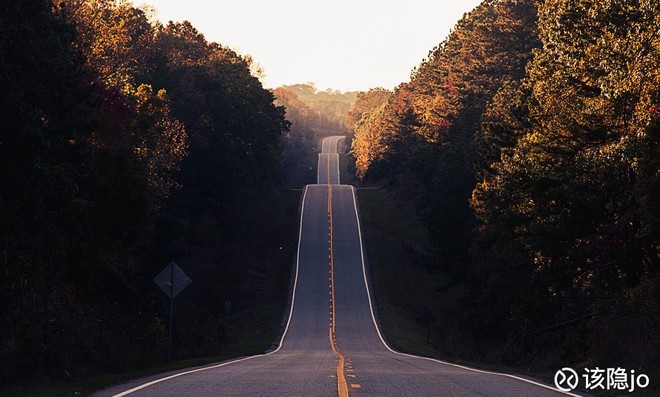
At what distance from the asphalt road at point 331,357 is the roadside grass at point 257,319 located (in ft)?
3.00

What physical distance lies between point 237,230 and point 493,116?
3542 centimetres

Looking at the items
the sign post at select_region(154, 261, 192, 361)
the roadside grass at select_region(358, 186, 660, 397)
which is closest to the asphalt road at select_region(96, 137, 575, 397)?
the roadside grass at select_region(358, 186, 660, 397)

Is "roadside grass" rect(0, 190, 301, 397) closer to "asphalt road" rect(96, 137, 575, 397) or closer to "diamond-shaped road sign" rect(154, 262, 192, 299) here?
"asphalt road" rect(96, 137, 575, 397)

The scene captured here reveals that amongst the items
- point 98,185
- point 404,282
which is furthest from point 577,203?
point 404,282

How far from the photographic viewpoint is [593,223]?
31344mm

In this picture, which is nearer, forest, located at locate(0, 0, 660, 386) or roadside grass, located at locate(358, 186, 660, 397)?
forest, located at locate(0, 0, 660, 386)

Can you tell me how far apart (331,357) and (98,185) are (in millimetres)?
16925

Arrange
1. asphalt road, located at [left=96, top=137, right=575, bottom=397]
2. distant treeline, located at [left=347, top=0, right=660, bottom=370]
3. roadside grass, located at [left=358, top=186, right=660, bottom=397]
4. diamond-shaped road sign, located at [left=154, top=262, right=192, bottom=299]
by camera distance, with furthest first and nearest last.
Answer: roadside grass, located at [left=358, top=186, right=660, bottom=397] < diamond-shaped road sign, located at [left=154, top=262, right=192, bottom=299] < distant treeline, located at [left=347, top=0, right=660, bottom=370] < asphalt road, located at [left=96, top=137, right=575, bottom=397]

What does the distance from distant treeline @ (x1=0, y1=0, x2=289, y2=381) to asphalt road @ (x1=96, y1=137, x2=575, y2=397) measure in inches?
153

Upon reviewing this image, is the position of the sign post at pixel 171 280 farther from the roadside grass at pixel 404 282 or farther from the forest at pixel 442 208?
the roadside grass at pixel 404 282

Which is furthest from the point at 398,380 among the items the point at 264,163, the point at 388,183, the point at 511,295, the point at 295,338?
the point at 388,183

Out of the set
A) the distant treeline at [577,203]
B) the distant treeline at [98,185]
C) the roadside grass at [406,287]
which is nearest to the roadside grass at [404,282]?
the roadside grass at [406,287]

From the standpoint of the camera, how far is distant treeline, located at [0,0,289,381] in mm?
26016

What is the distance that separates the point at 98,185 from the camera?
1718 inches
